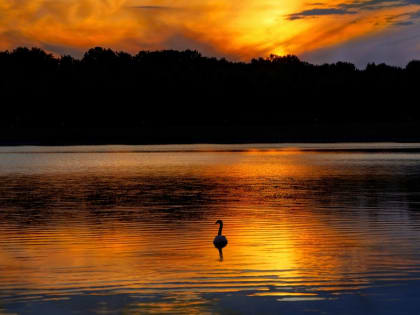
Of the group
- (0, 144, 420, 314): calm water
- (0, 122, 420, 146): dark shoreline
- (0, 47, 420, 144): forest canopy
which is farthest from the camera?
(0, 47, 420, 144): forest canopy

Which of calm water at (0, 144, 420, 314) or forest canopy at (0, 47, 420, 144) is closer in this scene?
calm water at (0, 144, 420, 314)

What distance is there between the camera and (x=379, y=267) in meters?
20.5

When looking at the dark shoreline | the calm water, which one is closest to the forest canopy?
the dark shoreline

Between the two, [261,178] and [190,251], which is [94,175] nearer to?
[261,178]

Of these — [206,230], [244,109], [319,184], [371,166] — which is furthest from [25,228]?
[244,109]

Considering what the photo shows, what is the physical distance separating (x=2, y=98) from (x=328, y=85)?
7314 centimetres

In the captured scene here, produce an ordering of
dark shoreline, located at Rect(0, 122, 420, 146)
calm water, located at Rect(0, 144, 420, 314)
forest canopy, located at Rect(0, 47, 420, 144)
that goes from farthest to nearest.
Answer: forest canopy, located at Rect(0, 47, 420, 144)
dark shoreline, located at Rect(0, 122, 420, 146)
calm water, located at Rect(0, 144, 420, 314)

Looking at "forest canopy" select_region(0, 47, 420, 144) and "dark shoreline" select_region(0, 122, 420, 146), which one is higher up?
"forest canopy" select_region(0, 47, 420, 144)

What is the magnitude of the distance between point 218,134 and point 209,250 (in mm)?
168246

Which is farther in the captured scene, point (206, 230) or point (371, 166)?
point (371, 166)

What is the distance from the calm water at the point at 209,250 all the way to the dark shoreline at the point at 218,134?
133 m

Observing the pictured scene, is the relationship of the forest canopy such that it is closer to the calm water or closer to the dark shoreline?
the dark shoreline

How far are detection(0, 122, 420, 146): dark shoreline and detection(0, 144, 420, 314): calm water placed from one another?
13296 centimetres

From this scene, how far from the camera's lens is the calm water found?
56.3 ft
